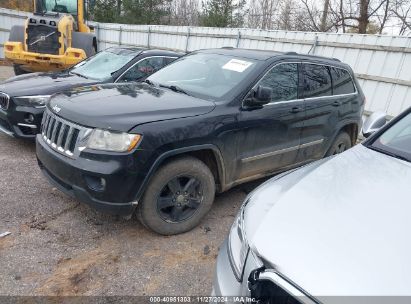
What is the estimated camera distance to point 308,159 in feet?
14.9

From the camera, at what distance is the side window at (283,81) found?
12.6ft

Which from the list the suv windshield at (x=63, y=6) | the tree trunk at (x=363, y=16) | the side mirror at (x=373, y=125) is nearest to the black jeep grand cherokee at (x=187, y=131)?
the side mirror at (x=373, y=125)

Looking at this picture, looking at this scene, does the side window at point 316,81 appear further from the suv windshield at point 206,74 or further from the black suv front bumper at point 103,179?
the black suv front bumper at point 103,179

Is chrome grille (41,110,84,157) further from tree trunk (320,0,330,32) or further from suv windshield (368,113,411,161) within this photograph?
tree trunk (320,0,330,32)

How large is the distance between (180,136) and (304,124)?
1824 millimetres

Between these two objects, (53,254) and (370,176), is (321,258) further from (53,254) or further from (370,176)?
(53,254)

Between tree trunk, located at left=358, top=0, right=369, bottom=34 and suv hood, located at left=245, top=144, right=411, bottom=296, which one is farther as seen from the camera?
tree trunk, located at left=358, top=0, right=369, bottom=34

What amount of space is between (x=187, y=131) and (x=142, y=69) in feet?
10.3

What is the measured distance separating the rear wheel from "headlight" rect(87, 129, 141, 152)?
309 centimetres

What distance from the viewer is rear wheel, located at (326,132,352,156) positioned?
16.1ft

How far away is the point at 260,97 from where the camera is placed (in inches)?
136

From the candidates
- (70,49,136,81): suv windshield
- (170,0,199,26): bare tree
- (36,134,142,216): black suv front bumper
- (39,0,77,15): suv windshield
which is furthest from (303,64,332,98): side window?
(170,0,199,26): bare tree

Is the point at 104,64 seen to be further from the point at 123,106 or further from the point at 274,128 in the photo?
the point at 274,128

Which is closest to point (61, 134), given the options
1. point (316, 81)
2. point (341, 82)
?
point (316, 81)
